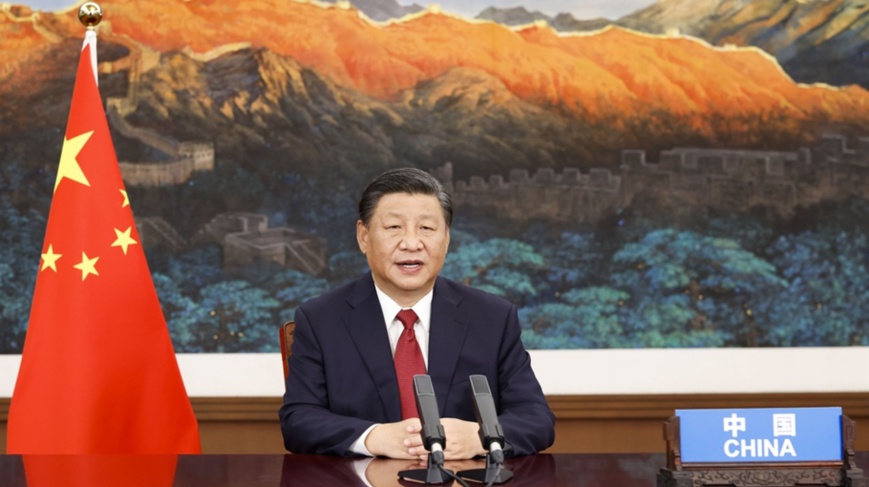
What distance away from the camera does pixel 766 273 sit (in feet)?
12.8

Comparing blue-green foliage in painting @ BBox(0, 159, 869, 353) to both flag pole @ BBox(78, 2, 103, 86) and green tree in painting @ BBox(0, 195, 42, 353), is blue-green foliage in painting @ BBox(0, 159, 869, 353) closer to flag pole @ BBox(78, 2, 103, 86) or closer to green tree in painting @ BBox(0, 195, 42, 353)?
green tree in painting @ BBox(0, 195, 42, 353)

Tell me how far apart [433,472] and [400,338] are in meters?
0.69

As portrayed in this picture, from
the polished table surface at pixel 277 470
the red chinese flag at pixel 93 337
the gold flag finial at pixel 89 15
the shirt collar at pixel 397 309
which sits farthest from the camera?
the gold flag finial at pixel 89 15

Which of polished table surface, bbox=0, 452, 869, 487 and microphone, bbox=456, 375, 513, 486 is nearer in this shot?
microphone, bbox=456, 375, 513, 486

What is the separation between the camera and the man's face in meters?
2.56

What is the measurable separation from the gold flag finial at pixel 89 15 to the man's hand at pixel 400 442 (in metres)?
1.89

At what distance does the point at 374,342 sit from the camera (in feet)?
8.47

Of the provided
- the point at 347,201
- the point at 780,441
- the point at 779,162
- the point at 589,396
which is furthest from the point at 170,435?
the point at 779,162

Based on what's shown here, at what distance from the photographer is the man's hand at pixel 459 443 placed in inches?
87.7

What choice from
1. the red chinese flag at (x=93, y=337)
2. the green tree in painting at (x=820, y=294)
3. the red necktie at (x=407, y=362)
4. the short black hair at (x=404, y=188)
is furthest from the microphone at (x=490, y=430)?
the green tree in painting at (x=820, y=294)

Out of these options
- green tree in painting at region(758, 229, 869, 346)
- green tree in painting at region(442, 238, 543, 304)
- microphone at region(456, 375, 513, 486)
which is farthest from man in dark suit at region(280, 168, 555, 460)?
green tree in painting at region(758, 229, 869, 346)

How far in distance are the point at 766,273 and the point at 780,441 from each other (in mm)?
2112

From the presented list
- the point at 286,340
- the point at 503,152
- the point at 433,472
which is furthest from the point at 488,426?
the point at 503,152

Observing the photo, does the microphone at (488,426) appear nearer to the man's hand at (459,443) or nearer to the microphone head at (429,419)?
the microphone head at (429,419)
